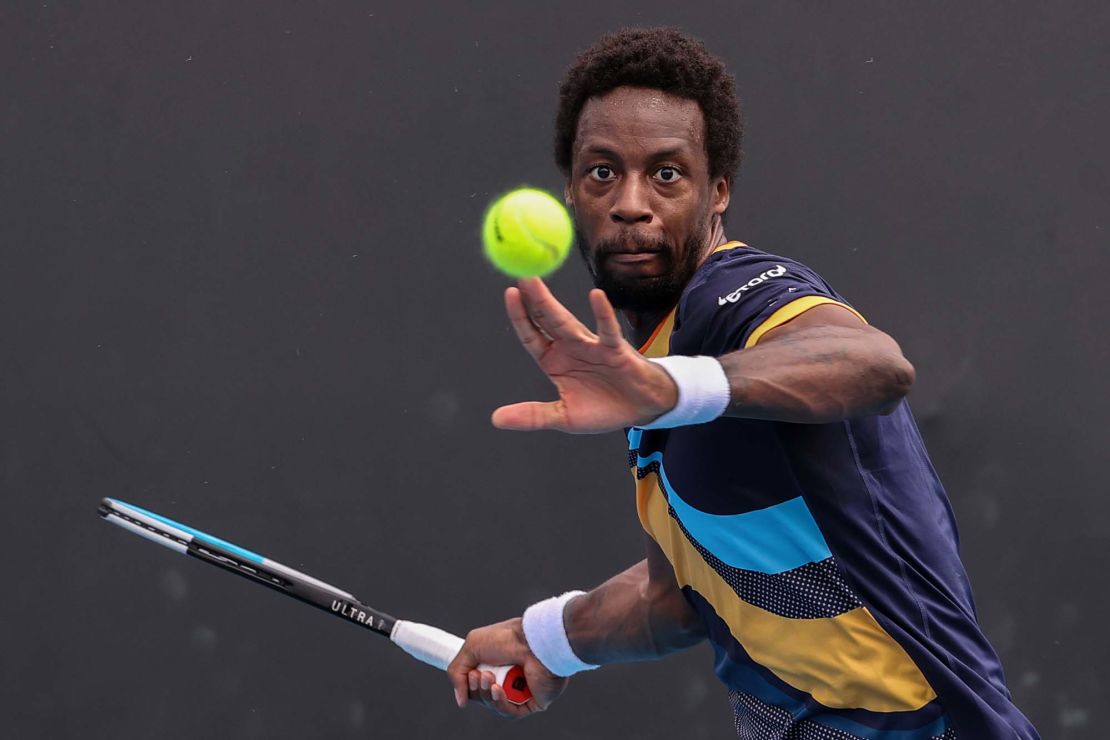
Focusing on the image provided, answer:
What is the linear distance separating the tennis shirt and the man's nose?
0.11 metres

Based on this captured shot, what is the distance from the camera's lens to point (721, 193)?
203 cm

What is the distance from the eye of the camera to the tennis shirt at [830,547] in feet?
5.21

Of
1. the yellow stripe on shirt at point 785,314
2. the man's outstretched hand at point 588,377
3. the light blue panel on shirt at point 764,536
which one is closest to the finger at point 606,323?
the man's outstretched hand at point 588,377

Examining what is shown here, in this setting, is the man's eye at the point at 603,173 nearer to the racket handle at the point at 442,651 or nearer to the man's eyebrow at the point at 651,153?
the man's eyebrow at the point at 651,153

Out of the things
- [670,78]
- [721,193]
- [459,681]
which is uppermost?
[670,78]

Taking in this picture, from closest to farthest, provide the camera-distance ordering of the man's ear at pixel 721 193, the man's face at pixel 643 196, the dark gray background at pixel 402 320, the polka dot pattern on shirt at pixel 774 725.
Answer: the polka dot pattern on shirt at pixel 774 725, the man's face at pixel 643 196, the man's ear at pixel 721 193, the dark gray background at pixel 402 320

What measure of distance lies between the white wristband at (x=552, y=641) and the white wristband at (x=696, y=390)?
1020mm

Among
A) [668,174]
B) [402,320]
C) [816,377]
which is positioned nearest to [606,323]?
[816,377]

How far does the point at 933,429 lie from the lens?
9.70 ft

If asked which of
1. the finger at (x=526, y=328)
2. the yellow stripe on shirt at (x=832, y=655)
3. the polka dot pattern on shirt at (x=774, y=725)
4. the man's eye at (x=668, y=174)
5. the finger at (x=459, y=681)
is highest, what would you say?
the man's eye at (x=668, y=174)

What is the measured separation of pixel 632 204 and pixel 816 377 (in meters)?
0.51

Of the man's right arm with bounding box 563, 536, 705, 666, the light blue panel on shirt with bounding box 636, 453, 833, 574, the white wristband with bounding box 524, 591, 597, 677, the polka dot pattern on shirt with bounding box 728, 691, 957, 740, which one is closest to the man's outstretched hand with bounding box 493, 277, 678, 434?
the light blue panel on shirt with bounding box 636, 453, 833, 574

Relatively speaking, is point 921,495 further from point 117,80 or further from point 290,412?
point 117,80

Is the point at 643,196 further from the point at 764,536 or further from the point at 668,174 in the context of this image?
the point at 764,536
